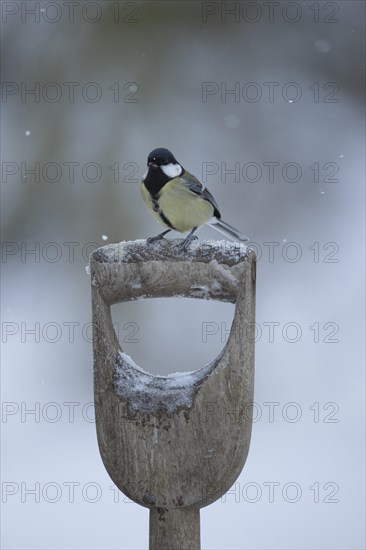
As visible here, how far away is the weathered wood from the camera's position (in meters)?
1.42

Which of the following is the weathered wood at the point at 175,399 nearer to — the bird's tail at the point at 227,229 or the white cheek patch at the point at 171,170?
the white cheek patch at the point at 171,170

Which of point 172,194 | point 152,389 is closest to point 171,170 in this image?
point 172,194

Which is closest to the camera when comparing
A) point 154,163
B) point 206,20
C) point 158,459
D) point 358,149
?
point 158,459

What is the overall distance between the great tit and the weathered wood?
0.46 feet

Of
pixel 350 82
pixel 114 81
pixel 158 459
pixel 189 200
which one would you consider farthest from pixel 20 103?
pixel 158 459

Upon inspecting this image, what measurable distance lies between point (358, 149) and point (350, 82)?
0.98 ft

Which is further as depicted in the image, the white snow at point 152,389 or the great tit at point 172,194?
the great tit at point 172,194

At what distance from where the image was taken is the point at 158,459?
1.42 metres

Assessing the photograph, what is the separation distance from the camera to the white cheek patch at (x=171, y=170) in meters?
1.58

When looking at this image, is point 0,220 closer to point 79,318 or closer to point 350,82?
point 79,318

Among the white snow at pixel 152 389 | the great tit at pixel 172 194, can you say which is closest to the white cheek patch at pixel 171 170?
the great tit at pixel 172 194

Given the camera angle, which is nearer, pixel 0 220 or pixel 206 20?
pixel 206 20

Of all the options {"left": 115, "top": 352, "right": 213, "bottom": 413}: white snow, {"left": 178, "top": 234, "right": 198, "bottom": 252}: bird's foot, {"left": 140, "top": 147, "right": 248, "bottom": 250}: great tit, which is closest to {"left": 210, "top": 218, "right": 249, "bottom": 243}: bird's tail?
{"left": 140, "top": 147, "right": 248, "bottom": 250}: great tit

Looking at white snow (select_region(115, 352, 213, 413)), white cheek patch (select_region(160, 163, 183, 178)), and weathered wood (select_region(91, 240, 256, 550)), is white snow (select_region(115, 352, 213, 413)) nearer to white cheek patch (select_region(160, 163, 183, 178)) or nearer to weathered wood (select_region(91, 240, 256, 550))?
weathered wood (select_region(91, 240, 256, 550))
